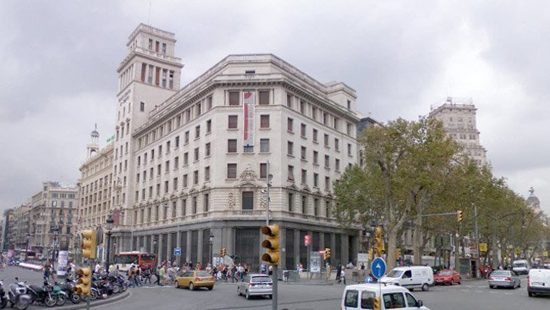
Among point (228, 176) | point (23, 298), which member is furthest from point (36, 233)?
point (23, 298)

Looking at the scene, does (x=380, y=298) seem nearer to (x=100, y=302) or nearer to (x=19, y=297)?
(x=19, y=297)

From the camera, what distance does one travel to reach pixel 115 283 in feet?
96.6

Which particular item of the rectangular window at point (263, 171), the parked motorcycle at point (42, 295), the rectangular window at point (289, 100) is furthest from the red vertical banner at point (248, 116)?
the parked motorcycle at point (42, 295)

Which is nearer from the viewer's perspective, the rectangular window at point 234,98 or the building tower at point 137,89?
the rectangular window at point 234,98

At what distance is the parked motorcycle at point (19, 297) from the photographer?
2003cm

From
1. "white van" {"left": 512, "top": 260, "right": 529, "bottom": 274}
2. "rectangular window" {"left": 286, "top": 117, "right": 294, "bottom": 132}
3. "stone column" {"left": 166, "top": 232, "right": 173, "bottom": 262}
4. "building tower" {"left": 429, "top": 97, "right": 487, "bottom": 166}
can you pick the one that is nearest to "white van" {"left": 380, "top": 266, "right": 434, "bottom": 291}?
"rectangular window" {"left": 286, "top": 117, "right": 294, "bottom": 132}

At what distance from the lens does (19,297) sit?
20109mm

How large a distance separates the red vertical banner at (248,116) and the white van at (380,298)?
1657 inches

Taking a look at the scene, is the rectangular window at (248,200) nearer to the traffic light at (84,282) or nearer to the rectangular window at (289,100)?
the rectangular window at (289,100)

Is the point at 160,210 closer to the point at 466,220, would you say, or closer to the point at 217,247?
the point at 217,247

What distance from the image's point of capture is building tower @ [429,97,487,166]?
134m

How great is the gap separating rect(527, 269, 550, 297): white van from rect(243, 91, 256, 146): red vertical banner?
33403 millimetres

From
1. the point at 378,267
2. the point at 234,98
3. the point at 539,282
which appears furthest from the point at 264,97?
the point at 378,267

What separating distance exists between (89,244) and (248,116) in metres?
44.0
